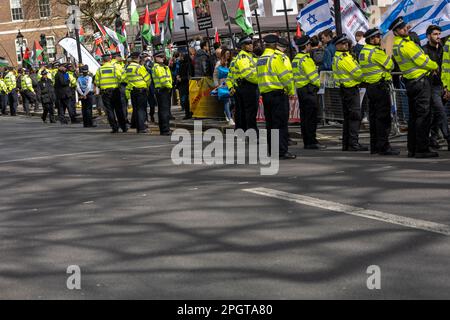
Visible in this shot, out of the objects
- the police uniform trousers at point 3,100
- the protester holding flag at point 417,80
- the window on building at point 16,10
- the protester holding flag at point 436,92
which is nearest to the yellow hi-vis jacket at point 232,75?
the protester holding flag at point 436,92

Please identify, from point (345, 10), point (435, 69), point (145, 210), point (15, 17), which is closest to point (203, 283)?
point (145, 210)

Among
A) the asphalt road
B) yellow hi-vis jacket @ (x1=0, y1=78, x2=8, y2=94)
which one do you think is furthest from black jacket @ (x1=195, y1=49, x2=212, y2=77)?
yellow hi-vis jacket @ (x1=0, y1=78, x2=8, y2=94)

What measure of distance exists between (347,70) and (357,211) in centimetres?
613

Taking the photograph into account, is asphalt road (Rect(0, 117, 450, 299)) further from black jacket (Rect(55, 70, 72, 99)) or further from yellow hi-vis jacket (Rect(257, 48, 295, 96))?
black jacket (Rect(55, 70, 72, 99))

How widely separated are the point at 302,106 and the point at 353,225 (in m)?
8.18

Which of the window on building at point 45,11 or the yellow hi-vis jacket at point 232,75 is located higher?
the window on building at point 45,11

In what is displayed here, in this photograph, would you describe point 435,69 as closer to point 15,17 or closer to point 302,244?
point 302,244

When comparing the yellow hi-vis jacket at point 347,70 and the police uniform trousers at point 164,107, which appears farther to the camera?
the police uniform trousers at point 164,107

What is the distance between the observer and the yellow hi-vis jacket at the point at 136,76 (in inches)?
885

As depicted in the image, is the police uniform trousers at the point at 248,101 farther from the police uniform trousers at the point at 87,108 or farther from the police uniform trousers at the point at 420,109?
the police uniform trousers at the point at 87,108

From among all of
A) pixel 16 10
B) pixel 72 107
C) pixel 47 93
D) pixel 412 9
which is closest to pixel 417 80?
pixel 412 9

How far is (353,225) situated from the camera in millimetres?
8898

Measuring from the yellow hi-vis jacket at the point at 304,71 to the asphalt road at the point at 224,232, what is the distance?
6.11ft

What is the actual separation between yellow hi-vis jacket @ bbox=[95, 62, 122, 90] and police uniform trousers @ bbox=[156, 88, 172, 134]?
1.93m
